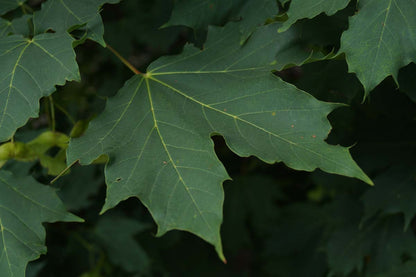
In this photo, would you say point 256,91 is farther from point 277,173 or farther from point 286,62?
point 277,173

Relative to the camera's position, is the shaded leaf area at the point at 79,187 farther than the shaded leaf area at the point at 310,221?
Yes

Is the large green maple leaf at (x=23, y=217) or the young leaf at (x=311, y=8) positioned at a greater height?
the young leaf at (x=311, y=8)

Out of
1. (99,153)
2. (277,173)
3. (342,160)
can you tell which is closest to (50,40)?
(99,153)

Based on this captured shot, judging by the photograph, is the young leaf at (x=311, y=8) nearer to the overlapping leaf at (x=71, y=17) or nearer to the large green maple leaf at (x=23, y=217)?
the overlapping leaf at (x=71, y=17)

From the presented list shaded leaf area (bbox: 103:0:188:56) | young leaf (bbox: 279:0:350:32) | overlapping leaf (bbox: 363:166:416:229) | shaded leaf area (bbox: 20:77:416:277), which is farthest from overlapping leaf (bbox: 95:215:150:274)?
young leaf (bbox: 279:0:350:32)

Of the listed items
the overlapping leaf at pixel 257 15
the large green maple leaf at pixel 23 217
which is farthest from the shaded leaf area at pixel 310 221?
the large green maple leaf at pixel 23 217
